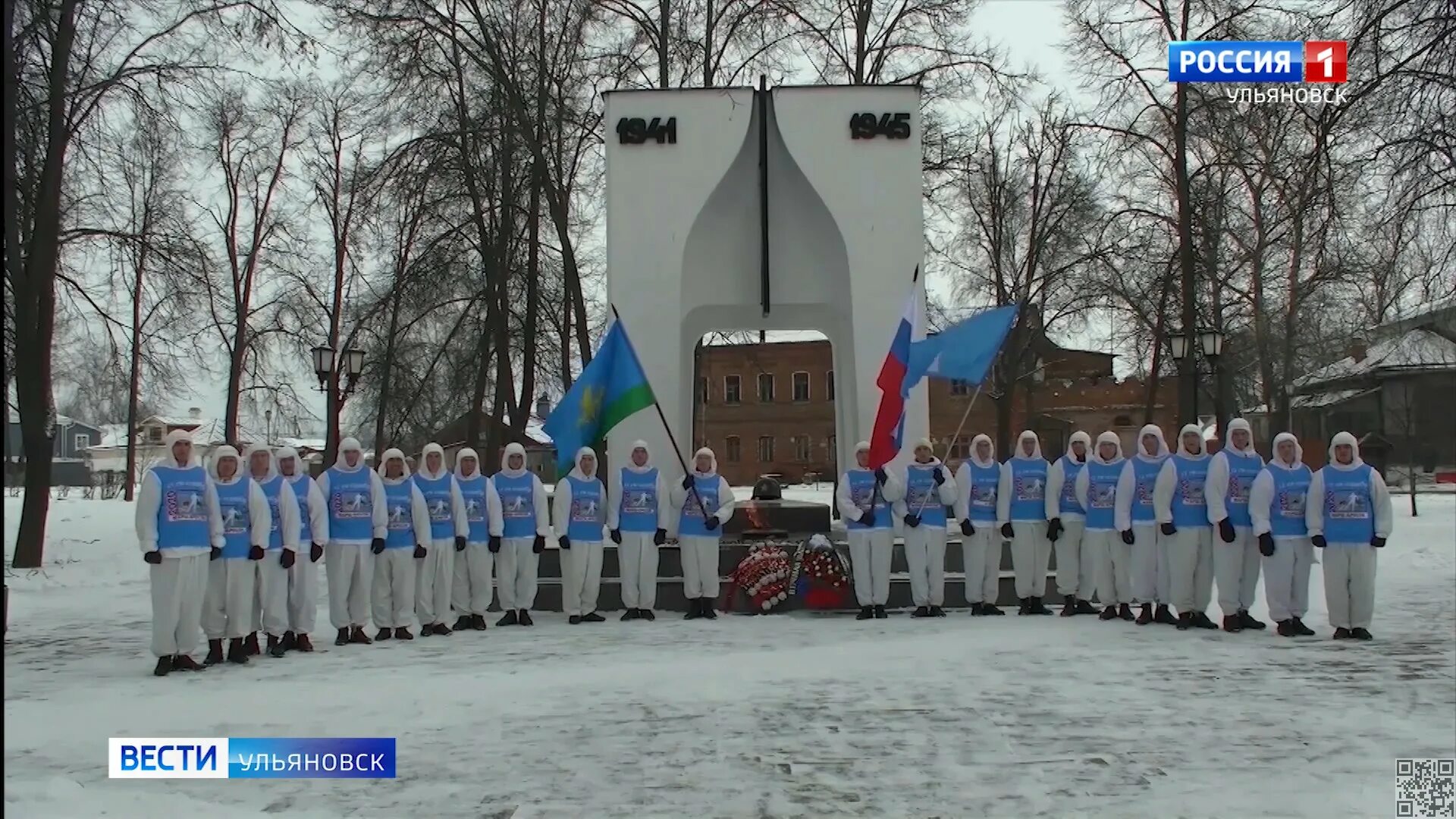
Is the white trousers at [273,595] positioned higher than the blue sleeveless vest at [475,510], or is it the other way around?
the blue sleeveless vest at [475,510]

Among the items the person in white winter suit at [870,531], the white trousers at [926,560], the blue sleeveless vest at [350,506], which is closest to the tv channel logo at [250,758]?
the blue sleeveless vest at [350,506]

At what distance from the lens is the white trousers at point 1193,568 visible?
10.4 metres

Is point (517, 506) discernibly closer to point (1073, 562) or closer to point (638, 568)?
point (638, 568)

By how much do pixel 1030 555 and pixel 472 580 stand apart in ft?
18.2

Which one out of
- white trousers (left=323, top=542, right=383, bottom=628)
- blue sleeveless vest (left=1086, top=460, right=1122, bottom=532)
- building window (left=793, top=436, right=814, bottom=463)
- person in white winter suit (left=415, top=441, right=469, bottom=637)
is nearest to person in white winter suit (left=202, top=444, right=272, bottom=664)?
white trousers (left=323, top=542, right=383, bottom=628)

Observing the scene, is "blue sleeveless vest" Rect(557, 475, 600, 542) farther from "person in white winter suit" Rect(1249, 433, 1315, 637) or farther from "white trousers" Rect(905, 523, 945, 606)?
"person in white winter suit" Rect(1249, 433, 1315, 637)

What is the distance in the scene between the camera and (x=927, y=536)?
1144 centimetres

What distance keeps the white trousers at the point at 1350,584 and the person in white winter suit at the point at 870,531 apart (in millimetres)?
3864

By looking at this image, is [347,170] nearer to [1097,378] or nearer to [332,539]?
[332,539]

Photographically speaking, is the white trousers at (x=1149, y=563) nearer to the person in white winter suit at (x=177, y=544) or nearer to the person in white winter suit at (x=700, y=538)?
the person in white winter suit at (x=700, y=538)

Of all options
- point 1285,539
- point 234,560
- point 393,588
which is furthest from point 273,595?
point 1285,539

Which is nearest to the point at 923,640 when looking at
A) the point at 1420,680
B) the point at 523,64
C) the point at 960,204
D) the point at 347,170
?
the point at 1420,680

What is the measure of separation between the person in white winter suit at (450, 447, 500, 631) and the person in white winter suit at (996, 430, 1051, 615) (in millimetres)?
5099

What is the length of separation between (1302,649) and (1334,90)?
5660mm
